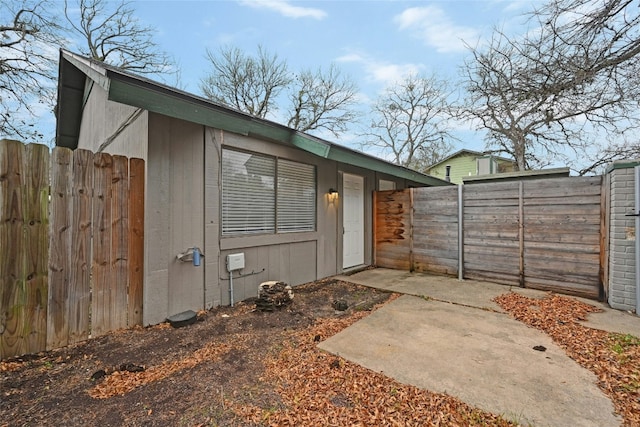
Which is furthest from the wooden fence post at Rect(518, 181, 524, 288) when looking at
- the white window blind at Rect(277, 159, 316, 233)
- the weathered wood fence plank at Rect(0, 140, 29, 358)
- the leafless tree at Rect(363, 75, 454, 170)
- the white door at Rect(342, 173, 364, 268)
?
the leafless tree at Rect(363, 75, 454, 170)

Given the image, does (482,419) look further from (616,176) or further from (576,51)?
(576,51)

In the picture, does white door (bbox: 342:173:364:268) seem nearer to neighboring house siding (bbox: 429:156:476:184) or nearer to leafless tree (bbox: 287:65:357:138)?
leafless tree (bbox: 287:65:357:138)

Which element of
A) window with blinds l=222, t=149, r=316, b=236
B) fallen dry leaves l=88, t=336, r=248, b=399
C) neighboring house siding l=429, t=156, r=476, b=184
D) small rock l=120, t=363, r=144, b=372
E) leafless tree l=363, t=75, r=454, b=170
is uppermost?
leafless tree l=363, t=75, r=454, b=170

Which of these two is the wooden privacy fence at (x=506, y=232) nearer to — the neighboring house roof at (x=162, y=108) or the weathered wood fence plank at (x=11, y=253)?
the neighboring house roof at (x=162, y=108)

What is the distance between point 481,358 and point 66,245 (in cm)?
403

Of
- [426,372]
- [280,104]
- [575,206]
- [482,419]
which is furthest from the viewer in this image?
[280,104]

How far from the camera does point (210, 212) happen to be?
366cm

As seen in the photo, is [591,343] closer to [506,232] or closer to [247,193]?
[506,232]

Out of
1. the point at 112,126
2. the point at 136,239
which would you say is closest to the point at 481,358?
the point at 136,239

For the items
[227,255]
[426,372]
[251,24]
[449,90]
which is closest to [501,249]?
[426,372]

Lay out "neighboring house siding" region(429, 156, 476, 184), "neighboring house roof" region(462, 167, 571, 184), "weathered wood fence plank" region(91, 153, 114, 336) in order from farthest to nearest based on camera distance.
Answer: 1. "neighboring house siding" region(429, 156, 476, 184)
2. "neighboring house roof" region(462, 167, 571, 184)
3. "weathered wood fence plank" region(91, 153, 114, 336)

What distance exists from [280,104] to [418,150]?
985cm

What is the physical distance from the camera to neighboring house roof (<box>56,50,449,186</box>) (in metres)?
2.63

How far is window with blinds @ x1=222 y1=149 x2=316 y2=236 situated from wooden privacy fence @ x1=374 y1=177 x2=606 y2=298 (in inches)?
94.6
